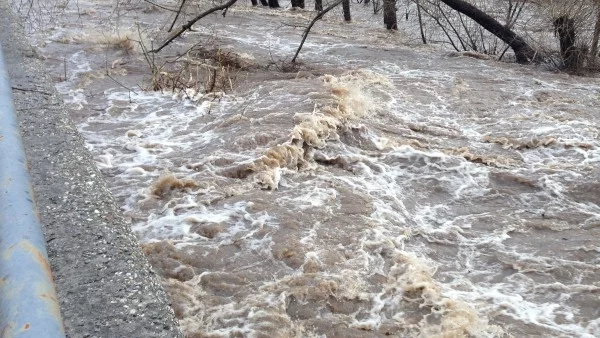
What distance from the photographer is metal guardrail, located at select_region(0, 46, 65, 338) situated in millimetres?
1131

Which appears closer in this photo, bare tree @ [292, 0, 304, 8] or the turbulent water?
the turbulent water

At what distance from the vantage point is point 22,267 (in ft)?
4.09

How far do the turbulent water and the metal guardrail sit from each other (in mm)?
2662

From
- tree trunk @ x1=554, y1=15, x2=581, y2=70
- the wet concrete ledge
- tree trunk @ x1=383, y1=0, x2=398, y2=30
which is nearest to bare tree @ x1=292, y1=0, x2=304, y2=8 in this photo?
tree trunk @ x1=383, y1=0, x2=398, y2=30

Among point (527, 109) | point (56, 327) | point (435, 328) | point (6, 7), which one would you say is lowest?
point (435, 328)

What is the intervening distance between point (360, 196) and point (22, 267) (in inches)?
190

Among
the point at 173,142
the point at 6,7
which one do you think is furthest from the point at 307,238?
the point at 6,7

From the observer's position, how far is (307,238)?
5.11 meters

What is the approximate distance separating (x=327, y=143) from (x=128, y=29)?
8.47m

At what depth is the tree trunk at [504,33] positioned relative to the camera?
1205cm

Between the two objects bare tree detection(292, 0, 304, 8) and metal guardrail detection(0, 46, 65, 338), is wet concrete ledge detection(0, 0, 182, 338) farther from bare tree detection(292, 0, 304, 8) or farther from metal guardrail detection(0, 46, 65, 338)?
bare tree detection(292, 0, 304, 8)

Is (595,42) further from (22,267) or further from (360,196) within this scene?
(22,267)

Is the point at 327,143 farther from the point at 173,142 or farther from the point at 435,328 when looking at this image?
the point at 435,328

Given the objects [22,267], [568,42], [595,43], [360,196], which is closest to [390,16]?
[568,42]
